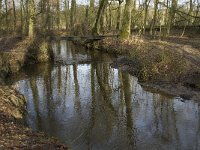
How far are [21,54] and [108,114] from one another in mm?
11421

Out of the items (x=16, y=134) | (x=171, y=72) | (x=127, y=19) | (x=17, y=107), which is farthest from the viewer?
(x=127, y=19)

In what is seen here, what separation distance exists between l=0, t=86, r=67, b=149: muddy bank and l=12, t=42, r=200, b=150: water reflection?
0.73 m

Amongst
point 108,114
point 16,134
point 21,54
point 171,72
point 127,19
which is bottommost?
point 108,114

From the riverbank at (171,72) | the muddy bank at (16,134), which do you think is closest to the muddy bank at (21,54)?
the riverbank at (171,72)

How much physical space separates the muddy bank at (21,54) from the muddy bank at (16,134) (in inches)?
293

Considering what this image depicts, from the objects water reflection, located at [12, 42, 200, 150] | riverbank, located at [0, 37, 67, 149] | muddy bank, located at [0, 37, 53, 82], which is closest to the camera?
riverbank, located at [0, 37, 67, 149]

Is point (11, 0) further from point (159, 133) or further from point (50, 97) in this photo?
point (159, 133)

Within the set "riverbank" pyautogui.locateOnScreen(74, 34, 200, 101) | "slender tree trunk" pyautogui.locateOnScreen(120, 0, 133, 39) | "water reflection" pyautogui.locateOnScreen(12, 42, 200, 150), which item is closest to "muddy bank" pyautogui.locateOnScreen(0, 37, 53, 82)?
"water reflection" pyautogui.locateOnScreen(12, 42, 200, 150)

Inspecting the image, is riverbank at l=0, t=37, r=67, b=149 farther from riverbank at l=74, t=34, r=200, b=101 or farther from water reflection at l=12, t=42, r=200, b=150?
riverbank at l=74, t=34, r=200, b=101

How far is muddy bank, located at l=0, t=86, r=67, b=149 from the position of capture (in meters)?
8.48

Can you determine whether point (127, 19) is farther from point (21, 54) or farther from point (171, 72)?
point (171, 72)

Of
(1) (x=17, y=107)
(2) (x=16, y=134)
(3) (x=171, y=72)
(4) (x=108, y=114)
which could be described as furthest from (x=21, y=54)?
(2) (x=16, y=134)

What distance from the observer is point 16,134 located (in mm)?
9133

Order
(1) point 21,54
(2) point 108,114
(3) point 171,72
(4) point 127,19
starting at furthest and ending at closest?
(4) point 127,19, (1) point 21,54, (3) point 171,72, (2) point 108,114
